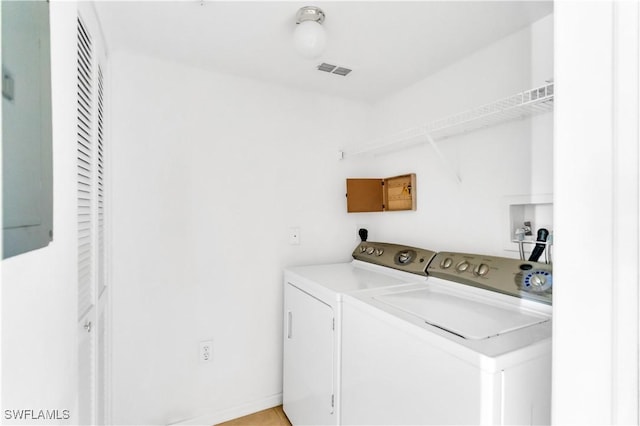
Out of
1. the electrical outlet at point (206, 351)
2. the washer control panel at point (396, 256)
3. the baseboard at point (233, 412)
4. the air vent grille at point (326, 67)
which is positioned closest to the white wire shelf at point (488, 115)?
the air vent grille at point (326, 67)

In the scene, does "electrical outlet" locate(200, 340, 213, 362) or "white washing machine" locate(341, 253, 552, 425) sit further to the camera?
"electrical outlet" locate(200, 340, 213, 362)

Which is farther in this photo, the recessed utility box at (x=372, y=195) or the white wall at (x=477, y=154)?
the recessed utility box at (x=372, y=195)

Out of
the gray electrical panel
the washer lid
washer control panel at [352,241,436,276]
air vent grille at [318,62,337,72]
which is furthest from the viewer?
air vent grille at [318,62,337,72]

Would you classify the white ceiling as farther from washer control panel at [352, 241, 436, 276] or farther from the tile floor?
the tile floor

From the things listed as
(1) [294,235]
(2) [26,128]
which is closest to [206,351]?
(1) [294,235]

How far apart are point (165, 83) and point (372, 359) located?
77.4 inches

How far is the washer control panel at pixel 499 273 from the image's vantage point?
A: 126 centimetres

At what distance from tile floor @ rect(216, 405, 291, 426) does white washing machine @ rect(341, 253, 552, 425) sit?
0.78 metres

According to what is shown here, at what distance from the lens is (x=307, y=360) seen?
6.12 ft

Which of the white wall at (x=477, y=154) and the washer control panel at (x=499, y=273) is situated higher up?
the white wall at (x=477, y=154)

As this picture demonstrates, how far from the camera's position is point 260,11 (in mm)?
1486

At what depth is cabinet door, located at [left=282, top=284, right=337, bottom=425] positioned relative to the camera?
166 cm
